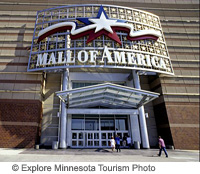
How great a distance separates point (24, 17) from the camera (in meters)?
22.0

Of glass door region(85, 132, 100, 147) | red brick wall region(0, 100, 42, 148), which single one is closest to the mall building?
glass door region(85, 132, 100, 147)

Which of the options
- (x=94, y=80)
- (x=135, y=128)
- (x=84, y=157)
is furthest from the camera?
(x=94, y=80)

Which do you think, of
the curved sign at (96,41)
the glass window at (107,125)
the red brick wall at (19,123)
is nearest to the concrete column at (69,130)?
the red brick wall at (19,123)

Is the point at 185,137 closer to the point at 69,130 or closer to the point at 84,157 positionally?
the point at 84,157

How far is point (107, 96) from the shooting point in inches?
619

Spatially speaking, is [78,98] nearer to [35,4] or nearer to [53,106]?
[53,106]

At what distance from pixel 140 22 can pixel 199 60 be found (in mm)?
10992

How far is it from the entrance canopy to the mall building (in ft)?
0.35

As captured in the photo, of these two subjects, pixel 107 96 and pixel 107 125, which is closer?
pixel 107 96

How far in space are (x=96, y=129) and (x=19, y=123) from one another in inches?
367

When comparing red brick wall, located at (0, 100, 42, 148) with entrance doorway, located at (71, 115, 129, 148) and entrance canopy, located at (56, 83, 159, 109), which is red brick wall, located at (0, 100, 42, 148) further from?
entrance doorway, located at (71, 115, 129, 148)

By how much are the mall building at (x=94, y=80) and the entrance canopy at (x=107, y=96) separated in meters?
0.11

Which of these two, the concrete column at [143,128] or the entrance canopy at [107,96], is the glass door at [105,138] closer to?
the entrance canopy at [107,96]

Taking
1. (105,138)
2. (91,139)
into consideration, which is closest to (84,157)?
(91,139)
